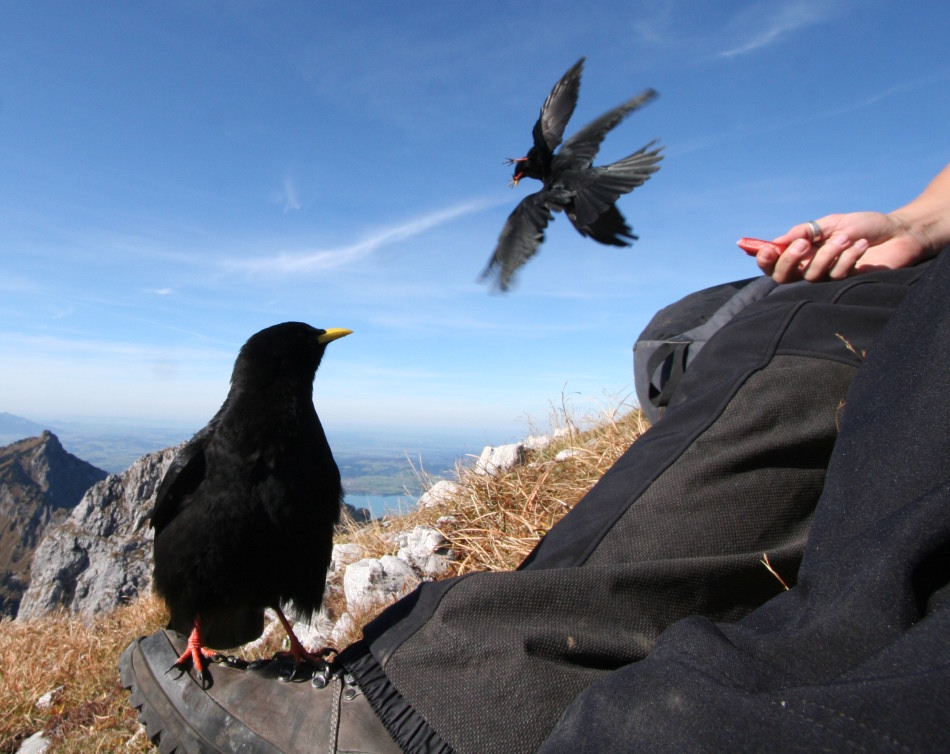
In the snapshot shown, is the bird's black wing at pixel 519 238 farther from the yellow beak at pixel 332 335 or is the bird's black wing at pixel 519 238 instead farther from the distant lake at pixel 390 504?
the yellow beak at pixel 332 335

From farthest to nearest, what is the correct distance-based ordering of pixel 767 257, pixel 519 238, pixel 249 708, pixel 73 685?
pixel 519 238 < pixel 73 685 < pixel 767 257 < pixel 249 708

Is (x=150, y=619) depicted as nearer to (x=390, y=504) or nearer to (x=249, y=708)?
(x=390, y=504)

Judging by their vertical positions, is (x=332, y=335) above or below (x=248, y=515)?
above

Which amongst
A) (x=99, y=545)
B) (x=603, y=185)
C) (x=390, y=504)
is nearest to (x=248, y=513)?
(x=390, y=504)

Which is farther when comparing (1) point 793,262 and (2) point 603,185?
(2) point 603,185

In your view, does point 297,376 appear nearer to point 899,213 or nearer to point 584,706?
point 584,706

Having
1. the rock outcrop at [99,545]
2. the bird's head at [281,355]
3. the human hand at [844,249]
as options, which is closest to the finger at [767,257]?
the human hand at [844,249]

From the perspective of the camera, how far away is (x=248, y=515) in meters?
2.47

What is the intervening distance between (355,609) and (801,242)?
3.27 m

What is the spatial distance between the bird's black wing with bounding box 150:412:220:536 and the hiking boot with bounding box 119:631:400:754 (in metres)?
0.62

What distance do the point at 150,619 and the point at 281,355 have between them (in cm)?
295

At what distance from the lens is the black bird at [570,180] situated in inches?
250

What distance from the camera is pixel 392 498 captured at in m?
6.11

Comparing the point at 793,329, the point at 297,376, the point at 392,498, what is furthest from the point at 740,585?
the point at 392,498
